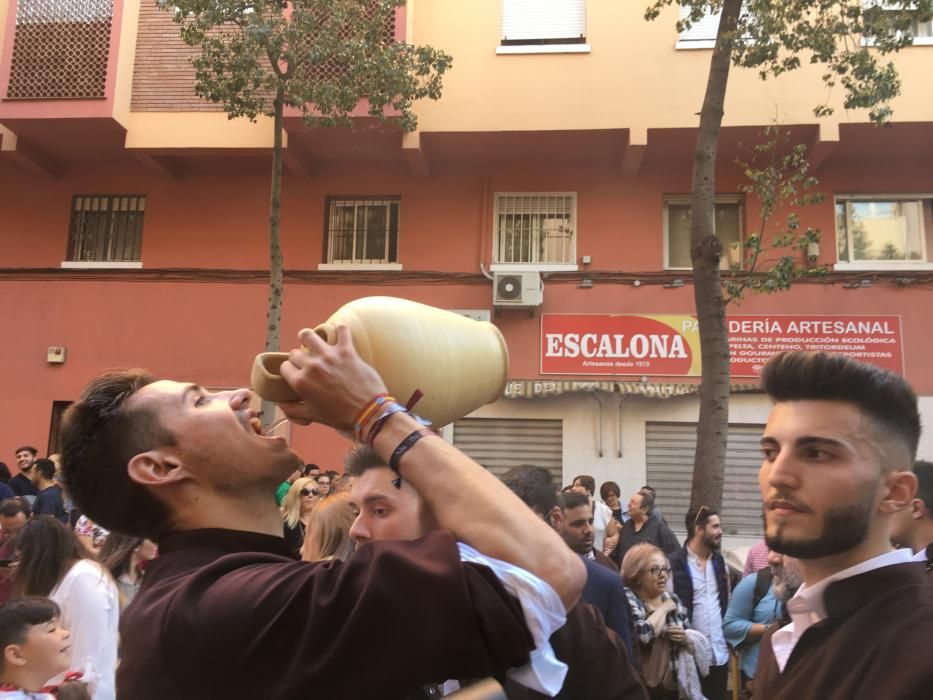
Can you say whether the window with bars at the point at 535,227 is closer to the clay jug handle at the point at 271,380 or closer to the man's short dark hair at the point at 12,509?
the man's short dark hair at the point at 12,509

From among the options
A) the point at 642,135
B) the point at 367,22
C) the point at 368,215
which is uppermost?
the point at 367,22

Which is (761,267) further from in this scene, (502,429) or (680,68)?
(502,429)

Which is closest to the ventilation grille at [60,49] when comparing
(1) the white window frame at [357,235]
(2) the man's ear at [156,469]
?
(1) the white window frame at [357,235]

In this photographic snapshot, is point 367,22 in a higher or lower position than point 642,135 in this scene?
higher

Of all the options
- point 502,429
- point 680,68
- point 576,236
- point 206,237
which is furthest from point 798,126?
point 206,237

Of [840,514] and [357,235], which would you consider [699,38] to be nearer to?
[357,235]

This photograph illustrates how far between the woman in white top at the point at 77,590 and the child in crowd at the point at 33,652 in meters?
0.26

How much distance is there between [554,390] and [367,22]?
18.3ft

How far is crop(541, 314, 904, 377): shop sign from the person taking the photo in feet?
36.7

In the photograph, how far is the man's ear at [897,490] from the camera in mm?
1732

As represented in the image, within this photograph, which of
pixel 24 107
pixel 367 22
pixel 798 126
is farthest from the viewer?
pixel 24 107

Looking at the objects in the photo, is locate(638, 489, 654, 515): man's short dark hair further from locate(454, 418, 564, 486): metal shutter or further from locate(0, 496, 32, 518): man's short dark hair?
locate(0, 496, 32, 518): man's short dark hair

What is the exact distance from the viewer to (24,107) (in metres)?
12.0

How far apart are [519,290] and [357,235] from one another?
2884mm
